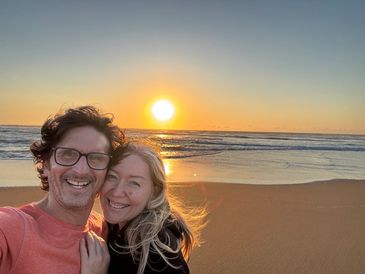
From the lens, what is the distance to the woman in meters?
2.72

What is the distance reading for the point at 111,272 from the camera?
2.71 metres

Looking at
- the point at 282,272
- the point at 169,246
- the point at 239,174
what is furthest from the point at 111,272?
the point at 239,174

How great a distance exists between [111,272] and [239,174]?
12535 mm

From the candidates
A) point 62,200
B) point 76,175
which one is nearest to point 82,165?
point 76,175

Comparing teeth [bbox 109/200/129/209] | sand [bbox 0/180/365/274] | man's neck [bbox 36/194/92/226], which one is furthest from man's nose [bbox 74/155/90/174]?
sand [bbox 0/180/365/274]

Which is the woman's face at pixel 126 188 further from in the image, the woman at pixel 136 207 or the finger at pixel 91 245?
the finger at pixel 91 245

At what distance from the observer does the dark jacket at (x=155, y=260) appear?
248 centimetres

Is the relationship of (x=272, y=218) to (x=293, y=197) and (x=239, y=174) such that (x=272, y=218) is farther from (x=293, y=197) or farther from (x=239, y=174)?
(x=239, y=174)

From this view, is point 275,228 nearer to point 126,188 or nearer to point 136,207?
point 136,207

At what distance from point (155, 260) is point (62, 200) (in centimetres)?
72

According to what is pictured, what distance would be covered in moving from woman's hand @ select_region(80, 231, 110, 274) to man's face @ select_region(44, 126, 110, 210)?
22cm

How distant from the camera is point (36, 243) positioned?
2287mm

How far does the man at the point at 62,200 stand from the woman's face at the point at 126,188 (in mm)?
119

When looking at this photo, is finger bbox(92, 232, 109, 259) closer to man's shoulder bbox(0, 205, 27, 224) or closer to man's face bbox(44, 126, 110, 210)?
man's face bbox(44, 126, 110, 210)
